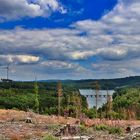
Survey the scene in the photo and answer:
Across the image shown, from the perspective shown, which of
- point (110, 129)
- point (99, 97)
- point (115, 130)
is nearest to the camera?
point (115, 130)

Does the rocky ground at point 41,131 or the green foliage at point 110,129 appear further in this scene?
the green foliage at point 110,129

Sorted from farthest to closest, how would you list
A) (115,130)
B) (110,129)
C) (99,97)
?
(99,97)
(110,129)
(115,130)

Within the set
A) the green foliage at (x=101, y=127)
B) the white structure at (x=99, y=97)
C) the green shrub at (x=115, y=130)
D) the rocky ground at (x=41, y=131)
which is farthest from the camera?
the white structure at (x=99, y=97)

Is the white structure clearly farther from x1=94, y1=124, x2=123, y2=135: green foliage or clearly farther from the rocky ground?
x1=94, y1=124, x2=123, y2=135: green foliage

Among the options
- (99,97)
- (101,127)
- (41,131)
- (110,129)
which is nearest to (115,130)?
(110,129)

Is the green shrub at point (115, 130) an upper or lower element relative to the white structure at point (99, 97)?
lower

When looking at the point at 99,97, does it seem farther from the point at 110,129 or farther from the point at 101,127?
the point at 110,129

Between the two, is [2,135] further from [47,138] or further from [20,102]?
[20,102]

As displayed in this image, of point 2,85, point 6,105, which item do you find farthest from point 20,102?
point 2,85

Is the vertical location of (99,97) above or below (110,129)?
above

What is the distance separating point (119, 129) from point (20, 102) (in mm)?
86563

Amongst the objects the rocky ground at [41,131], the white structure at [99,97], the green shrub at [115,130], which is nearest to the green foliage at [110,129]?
the green shrub at [115,130]

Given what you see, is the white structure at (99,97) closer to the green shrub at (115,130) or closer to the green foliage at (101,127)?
the green foliage at (101,127)

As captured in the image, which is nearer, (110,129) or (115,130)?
(115,130)
